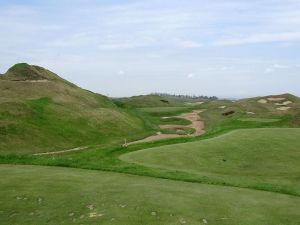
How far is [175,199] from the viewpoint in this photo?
14500mm

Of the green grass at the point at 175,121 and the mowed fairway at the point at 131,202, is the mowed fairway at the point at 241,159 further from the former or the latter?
the green grass at the point at 175,121

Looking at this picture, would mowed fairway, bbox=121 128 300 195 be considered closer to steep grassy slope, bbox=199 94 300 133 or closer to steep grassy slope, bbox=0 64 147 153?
steep grassy slope, bbox=0 64 147 153

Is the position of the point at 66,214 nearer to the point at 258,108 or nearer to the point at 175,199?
Answer: the point at 175,199

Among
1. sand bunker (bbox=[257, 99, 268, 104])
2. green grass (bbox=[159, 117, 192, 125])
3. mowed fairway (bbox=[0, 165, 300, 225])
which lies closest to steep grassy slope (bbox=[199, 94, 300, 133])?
sand bunker (bbox=[257, 99, 268, 104])

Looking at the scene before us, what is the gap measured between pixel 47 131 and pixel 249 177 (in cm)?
2769

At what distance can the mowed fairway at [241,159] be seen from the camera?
20.2 metres

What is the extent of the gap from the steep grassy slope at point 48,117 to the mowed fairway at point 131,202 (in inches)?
858

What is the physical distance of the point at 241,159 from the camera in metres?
25.4

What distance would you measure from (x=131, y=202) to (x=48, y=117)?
1418 inches

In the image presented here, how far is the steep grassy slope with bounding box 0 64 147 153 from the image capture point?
40500 millimetres

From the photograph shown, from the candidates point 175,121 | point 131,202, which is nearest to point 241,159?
point 131,202

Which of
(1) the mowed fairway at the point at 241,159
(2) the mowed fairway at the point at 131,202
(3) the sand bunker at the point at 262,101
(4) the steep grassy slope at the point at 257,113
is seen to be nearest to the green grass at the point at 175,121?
(4) the steep grassy slope at the point at 257,113

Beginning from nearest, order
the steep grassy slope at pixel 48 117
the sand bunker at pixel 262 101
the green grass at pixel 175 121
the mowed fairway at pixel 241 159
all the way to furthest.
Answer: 1. the mowed fairway at pixel 241 159
2. the steep grassy slope at pixel 48 117
3. the green grass at pixel 175 121
4. the sand bunker at pixel 262 101

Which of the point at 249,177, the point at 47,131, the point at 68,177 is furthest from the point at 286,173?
the point at 47,131
